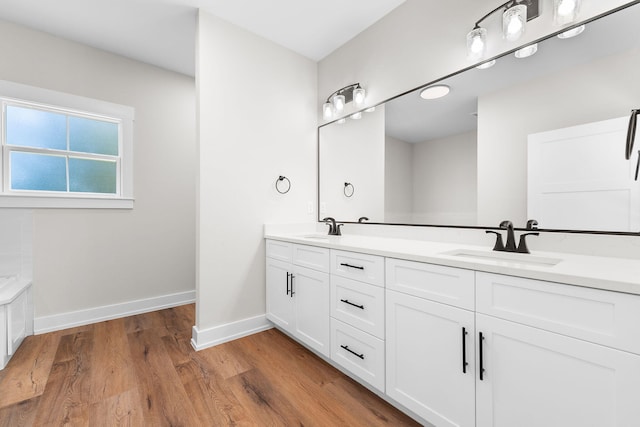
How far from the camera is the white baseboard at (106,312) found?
2428 millimetres

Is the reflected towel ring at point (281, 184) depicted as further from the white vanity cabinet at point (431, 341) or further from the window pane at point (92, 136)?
the window pane at point (92, 136)

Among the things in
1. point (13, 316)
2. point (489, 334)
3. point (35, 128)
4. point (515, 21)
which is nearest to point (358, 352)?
point (489, 334)

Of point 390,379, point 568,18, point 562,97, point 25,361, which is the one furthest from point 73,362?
point 568,18

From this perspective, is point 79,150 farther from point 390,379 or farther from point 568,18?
point 568,18

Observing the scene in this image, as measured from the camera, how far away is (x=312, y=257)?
77.1 inches

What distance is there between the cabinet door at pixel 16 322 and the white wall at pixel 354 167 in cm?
249

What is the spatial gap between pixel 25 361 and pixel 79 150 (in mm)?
1811

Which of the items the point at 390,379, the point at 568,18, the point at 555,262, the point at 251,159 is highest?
the point at 568,18

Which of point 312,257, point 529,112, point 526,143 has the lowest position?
point 312,257

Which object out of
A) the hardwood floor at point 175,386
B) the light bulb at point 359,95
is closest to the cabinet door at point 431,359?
the hardwood floor at point 175,386

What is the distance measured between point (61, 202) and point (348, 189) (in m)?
2.59

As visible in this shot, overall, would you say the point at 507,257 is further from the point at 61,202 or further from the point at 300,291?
the point at 61,202

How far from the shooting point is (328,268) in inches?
72.0

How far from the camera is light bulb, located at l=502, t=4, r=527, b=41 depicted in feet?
4.76
